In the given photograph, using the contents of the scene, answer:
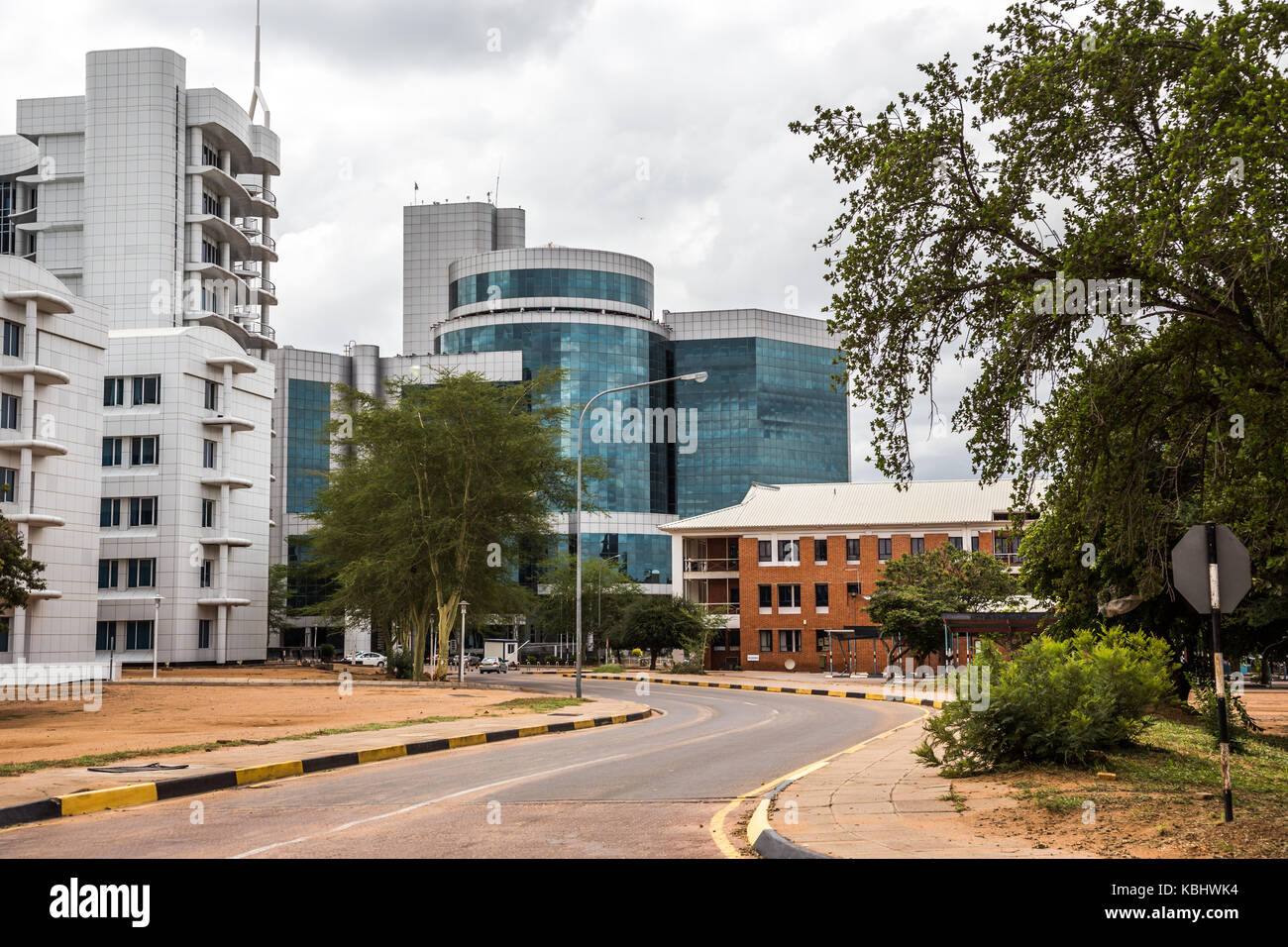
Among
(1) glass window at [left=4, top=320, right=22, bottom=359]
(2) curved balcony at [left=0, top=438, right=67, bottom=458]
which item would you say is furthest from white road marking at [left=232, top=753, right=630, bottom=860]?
(1) glass window at [left=4, top=320, right=22, bottom=359]

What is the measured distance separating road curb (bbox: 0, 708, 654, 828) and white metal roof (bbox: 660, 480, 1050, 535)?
51656mm

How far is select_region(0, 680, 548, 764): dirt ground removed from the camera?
65.9ft

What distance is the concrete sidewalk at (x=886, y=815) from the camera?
8.38 m

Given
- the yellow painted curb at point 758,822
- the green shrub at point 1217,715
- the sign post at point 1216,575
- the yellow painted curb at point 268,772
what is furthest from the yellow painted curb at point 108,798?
the green shrub at point 1217,715

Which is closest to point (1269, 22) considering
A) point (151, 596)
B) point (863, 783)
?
point (863, 783)

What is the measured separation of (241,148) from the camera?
91125mm

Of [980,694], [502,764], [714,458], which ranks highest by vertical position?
[714,458]

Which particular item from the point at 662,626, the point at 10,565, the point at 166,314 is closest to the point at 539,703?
the point at 10,565

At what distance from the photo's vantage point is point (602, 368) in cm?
12562

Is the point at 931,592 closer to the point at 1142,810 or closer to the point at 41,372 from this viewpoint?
the point at 41,372

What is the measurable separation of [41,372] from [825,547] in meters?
44.7
